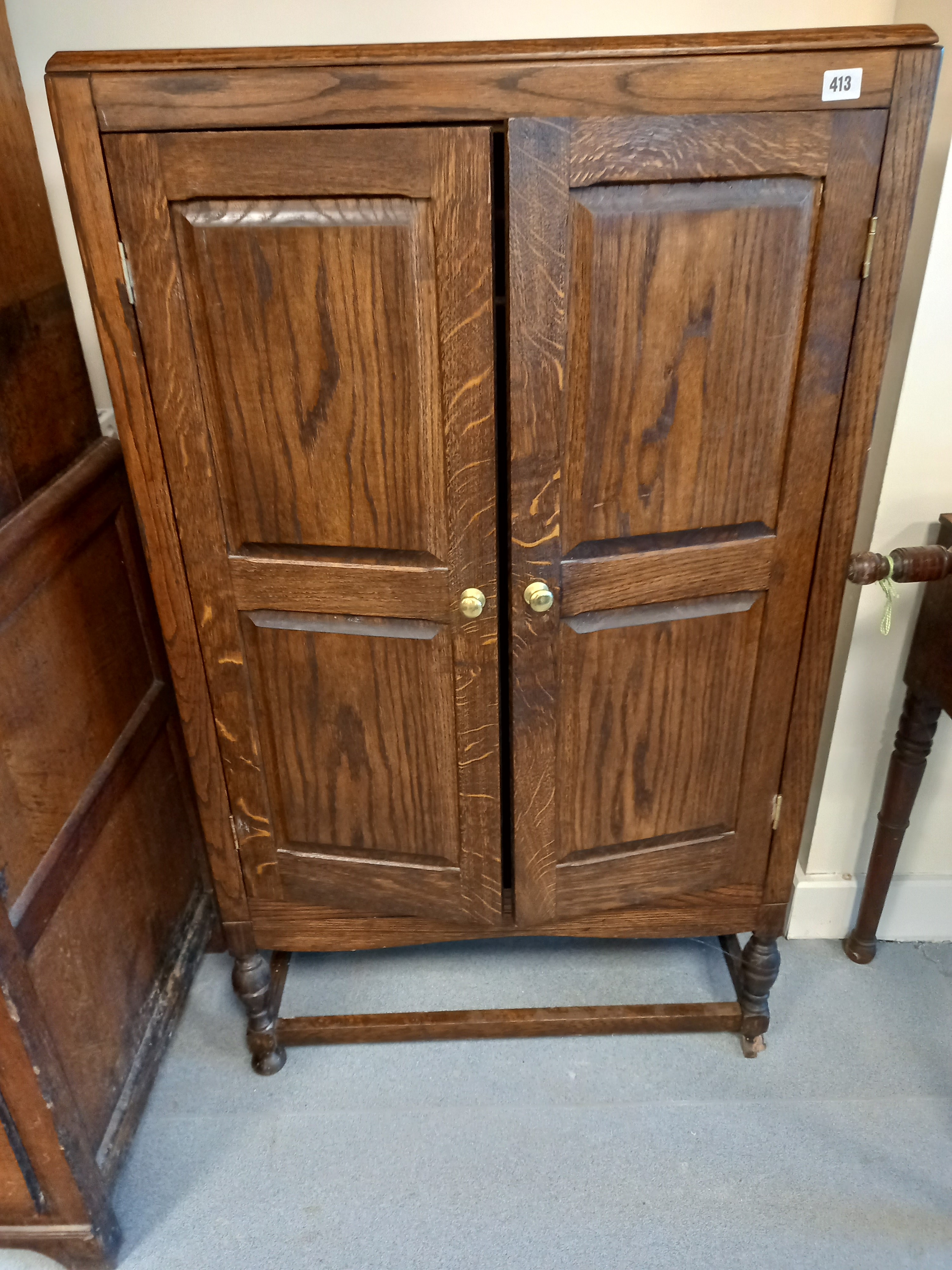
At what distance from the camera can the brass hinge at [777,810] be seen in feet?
4.13

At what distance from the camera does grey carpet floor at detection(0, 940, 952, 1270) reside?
126 centimetres

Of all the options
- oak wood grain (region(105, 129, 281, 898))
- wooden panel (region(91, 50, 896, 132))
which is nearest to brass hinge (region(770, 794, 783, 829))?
oak wood grain (region(105, 129, 281, 898))

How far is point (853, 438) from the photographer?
1.03 m

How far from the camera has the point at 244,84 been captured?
0.86 meters

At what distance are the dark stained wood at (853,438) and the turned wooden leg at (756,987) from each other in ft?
0.40

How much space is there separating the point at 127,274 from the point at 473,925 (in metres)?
0.97

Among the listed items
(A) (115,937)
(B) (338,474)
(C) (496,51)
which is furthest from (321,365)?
→ (A) (115,937)

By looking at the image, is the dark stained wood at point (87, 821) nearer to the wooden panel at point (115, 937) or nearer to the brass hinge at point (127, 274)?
the wooden panel at point (115, 937)

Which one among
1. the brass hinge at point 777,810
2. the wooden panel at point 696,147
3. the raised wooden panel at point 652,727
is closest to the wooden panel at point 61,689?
the raised wooden panel at point 652,727

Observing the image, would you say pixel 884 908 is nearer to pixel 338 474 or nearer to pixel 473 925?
pixel 473 925

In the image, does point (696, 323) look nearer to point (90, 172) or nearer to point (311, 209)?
point (311, 209)

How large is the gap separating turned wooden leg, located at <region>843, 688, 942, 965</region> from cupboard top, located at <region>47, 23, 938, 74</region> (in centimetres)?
94

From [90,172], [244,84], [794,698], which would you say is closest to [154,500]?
[90,172]

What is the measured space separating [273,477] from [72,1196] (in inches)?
38.7
